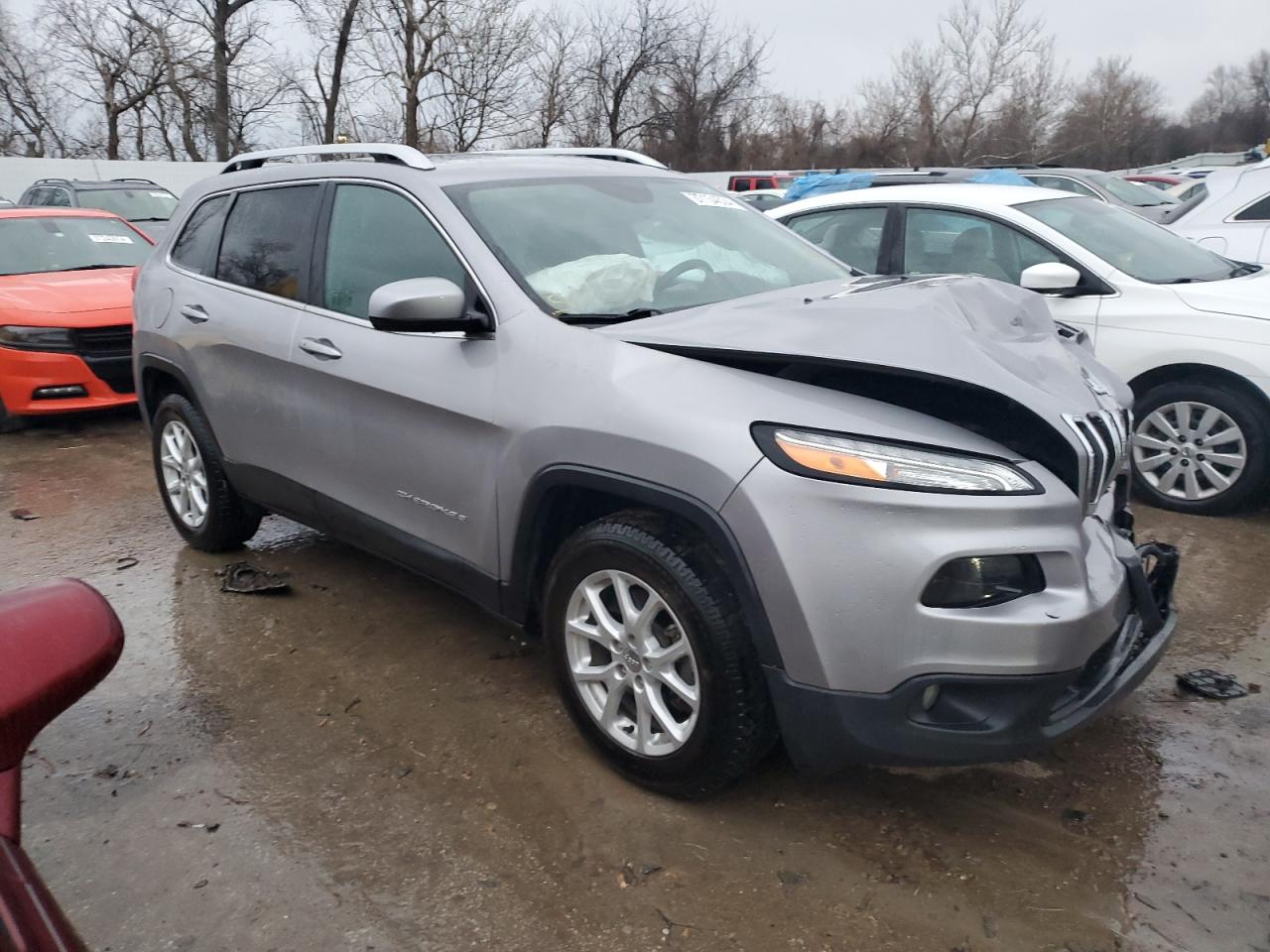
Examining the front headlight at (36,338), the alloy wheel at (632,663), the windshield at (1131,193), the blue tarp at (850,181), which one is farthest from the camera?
the windshield at (1131,193)

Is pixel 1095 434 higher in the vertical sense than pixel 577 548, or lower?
higher

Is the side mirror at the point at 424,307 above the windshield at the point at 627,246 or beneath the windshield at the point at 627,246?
beneath

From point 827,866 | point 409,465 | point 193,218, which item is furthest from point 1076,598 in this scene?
point 193,218

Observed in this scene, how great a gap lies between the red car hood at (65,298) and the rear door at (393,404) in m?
4.26

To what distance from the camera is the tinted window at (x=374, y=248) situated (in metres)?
3.39

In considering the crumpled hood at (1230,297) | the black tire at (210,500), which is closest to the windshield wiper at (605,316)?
the black tire at (210,500)

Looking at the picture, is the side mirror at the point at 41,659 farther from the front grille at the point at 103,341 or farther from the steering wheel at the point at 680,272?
the front grille at the point at 103,341

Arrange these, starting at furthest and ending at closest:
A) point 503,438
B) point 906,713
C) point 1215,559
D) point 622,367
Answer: point 1215,559
point 503,438
point 622,367
point 906,713

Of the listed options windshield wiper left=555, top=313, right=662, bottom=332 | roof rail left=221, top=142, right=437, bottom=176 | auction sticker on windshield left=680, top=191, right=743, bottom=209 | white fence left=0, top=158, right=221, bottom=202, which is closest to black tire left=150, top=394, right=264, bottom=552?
roof rail left=221, top=142, right=437, bottom=176

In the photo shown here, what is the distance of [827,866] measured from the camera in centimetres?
260

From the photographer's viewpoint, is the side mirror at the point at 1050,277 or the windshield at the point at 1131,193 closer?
the side mirror at the point at 1050,277

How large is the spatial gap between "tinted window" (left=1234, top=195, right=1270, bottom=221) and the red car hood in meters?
8.09

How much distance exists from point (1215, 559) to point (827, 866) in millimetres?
2924

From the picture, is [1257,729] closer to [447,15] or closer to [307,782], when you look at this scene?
[307,782]
